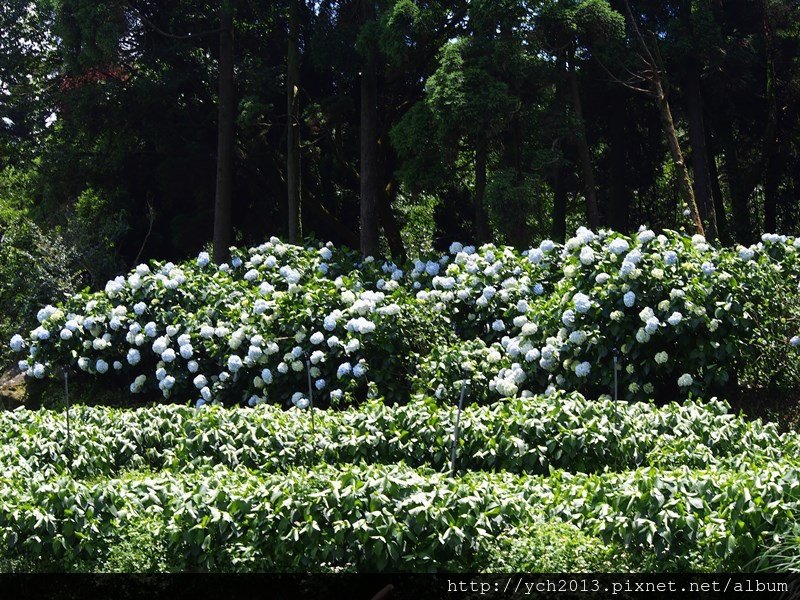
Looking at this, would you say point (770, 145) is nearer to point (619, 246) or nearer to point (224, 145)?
point (224, 145)

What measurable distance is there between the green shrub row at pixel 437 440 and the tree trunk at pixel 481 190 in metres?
6.39

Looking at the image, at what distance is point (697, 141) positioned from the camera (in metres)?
14.4

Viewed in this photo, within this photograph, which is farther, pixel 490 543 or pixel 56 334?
pixel 56 334

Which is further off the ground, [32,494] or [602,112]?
[602,112]

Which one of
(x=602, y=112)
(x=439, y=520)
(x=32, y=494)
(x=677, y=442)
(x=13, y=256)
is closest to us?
(x=439, y=520)

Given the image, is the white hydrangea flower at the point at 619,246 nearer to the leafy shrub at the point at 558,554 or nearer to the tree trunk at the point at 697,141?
the leafy shrub at the point at 558,554

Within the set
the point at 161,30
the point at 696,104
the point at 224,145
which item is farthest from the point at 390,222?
the point at 696,104

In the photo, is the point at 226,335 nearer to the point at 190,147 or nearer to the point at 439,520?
the point at 439,520

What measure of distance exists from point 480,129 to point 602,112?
16.9ft

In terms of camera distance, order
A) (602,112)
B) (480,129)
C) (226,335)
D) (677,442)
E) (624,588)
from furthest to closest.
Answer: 1. (602,112)
2. (480,129)
3. (226,335)
4. (677,442)
5. (624,588)

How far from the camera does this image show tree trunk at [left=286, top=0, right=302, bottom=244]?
13.5 m

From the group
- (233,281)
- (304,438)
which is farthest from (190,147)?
(304,438)

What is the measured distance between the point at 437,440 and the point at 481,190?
7682 mm

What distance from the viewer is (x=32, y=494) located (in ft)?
16.1
